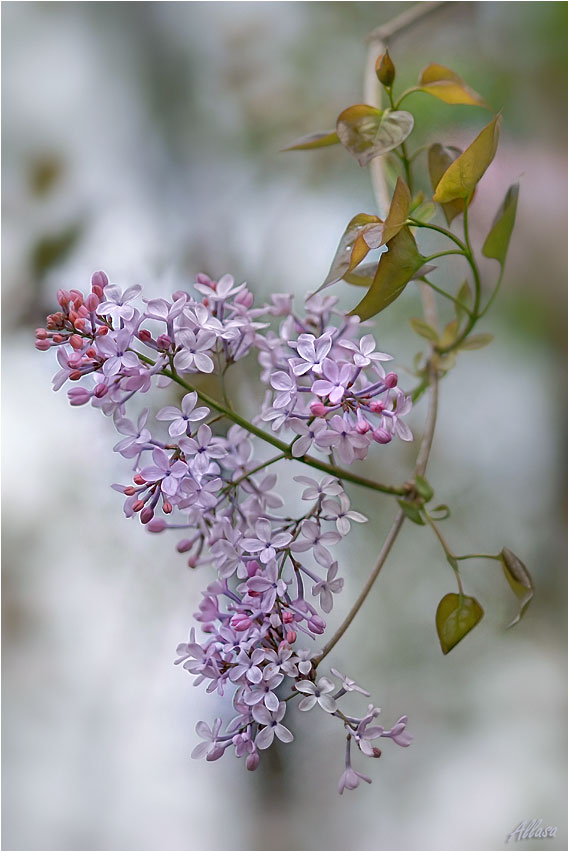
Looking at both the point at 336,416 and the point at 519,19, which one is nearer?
the point at 336,416

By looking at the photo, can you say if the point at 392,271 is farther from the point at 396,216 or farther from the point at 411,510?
the point at 411,510

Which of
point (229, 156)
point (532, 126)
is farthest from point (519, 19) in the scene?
point (229, 156)

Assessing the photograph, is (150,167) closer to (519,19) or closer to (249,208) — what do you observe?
(249,208)

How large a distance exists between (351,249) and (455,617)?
0.26 m

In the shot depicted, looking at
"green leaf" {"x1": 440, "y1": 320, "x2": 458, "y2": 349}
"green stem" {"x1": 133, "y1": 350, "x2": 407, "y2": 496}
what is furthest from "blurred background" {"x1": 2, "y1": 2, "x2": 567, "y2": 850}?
"green stem" {"x1": 133, "y1": 350, "x2": 407, "y2": 496}

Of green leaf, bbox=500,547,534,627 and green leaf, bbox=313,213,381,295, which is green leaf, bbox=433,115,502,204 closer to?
green leaf, bbox=313,213,381,295

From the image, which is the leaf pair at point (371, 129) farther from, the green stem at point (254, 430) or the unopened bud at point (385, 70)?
the green stem at point (254, 430)

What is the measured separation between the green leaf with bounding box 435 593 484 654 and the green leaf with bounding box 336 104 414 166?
0.30 metres

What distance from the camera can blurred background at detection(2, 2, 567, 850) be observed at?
2.85 feet

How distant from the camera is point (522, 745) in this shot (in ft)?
2.92

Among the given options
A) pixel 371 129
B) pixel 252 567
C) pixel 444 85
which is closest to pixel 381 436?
pixel 252 567

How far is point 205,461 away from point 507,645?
0.63 meters

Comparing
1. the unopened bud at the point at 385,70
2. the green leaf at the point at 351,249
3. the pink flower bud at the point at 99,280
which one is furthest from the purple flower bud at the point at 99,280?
the unopened bud at the point at 385,70

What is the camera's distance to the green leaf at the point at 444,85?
0.56 meters
